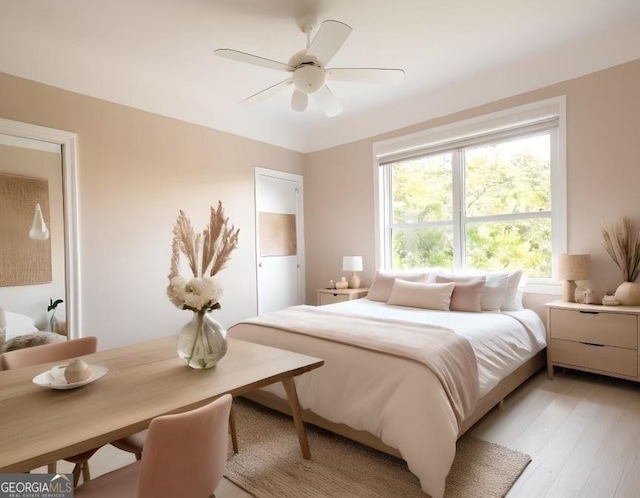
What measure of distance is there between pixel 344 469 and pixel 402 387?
54cm

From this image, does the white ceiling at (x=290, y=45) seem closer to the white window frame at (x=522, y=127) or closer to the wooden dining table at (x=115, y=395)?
the white window frame at (x=522, y=127)

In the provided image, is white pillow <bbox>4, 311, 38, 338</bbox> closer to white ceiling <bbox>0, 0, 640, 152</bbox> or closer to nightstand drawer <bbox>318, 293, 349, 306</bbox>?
white ceiling <bbox>0, 0, 640, 152</bbox>

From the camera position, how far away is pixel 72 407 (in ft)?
3.78

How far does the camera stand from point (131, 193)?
3.49 m

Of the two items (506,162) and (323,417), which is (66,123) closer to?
(323,417)

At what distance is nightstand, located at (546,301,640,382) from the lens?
2.70 meters

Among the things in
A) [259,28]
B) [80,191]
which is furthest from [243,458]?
[259,28]

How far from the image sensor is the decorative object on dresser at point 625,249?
Answer: 2.87 metres

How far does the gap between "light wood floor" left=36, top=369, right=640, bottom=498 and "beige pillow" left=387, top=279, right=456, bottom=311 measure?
0.91 meters

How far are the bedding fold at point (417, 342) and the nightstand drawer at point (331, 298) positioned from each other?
1.65 m

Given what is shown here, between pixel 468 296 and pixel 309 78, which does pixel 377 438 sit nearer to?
pixel 468 296

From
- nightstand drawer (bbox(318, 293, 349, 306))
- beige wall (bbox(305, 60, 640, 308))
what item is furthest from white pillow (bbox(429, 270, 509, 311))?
nightstand drawer (bbox(318, 293, 349, 306))

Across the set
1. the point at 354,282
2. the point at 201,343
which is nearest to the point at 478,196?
the point at 354,282

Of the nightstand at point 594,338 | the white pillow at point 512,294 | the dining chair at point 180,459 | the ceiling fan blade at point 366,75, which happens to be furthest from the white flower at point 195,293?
the nightstand at point 594,338
